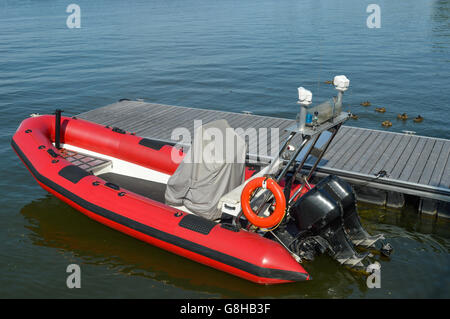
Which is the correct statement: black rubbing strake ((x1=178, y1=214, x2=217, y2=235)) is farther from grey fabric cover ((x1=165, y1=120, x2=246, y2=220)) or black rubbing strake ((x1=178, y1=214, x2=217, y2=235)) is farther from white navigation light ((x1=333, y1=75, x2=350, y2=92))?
white navigation light ((x1=333, y1=75, x2=350, y2=92))

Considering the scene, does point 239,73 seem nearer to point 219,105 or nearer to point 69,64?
point 219,105

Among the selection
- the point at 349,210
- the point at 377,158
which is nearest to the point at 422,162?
the point at 377,158

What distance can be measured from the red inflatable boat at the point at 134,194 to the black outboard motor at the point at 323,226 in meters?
0.35

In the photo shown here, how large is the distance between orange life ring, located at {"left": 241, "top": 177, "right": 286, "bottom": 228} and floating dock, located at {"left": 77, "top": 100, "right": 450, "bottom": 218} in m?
2.16

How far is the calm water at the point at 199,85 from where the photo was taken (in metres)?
5.01

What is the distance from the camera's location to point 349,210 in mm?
4809

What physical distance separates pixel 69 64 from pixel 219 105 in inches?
296

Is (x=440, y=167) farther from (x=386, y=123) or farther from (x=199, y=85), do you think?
(x=199, y=85)

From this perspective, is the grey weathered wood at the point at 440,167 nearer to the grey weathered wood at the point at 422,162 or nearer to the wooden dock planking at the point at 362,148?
the wooden dock planking at the point at 362,148

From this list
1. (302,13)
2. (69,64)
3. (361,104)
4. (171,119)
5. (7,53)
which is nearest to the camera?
(171,119)

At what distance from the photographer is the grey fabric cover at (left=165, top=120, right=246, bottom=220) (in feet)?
16.7

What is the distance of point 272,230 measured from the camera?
16.6 ft

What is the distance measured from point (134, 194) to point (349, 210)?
9.02ft

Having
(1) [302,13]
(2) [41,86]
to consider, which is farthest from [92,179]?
(1) [302,13]
